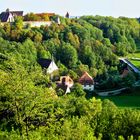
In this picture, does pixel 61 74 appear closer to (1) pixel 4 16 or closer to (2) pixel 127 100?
(2) pixel 127 100

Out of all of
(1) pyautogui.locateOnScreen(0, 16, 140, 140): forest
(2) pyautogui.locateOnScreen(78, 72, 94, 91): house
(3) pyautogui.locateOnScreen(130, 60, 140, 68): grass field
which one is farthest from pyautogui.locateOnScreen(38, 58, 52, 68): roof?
(3) pyautogui.locateOnScreen(130, 60, 140, 68): grass field

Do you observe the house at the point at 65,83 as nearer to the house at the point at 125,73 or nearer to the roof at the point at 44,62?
the roof at the point at 44,62

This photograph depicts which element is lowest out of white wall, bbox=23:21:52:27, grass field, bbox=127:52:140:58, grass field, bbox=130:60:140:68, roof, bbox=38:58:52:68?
grass field, bbox=130:60:140:68

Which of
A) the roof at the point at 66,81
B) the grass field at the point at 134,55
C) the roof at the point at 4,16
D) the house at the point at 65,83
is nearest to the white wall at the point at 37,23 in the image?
the roof at the point at 4,16

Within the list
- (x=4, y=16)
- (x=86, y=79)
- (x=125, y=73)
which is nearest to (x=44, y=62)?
(x=86, y=79)

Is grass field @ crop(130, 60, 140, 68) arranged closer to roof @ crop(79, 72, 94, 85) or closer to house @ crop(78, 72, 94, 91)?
roof @ crop(79, 72, 94, 85)

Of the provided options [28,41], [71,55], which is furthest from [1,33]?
[71,55]

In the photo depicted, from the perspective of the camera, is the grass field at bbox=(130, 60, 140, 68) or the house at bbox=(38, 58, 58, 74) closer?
the house at bbox=(38, 58, 58, 74)
